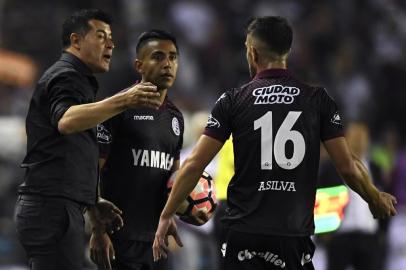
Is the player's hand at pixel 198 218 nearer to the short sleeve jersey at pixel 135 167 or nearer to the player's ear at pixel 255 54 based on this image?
the short sleeve jersey at pixel 135 167

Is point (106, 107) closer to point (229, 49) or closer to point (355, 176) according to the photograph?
point (355, 176)

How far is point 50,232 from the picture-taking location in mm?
6168

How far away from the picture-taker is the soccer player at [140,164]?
690cm

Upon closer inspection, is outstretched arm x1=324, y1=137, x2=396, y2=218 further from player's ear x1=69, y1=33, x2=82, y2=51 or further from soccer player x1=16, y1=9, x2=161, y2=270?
player's ear x1=69, y1=33, x2=82, y2=51

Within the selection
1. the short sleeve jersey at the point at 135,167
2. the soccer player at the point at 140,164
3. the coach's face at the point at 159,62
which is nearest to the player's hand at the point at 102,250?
the soccer player at the point at 140,164

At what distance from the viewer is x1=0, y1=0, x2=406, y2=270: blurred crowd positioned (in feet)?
47.4

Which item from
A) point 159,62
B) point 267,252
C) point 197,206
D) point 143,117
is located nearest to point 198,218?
point 197,206

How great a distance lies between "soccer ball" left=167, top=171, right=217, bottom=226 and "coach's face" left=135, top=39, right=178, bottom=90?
650 millimetres

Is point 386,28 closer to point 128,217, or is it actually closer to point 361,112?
point 361,112

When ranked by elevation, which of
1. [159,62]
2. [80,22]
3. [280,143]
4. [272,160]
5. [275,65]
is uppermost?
[80,22]

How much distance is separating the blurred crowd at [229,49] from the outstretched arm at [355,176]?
7144 mm

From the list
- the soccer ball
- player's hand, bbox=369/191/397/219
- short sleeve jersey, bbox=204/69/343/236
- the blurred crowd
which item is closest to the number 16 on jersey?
short sleeve jersey, bbox=204/69/343/236

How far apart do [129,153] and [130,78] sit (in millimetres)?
7122

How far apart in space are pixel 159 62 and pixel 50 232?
1.46 metres
